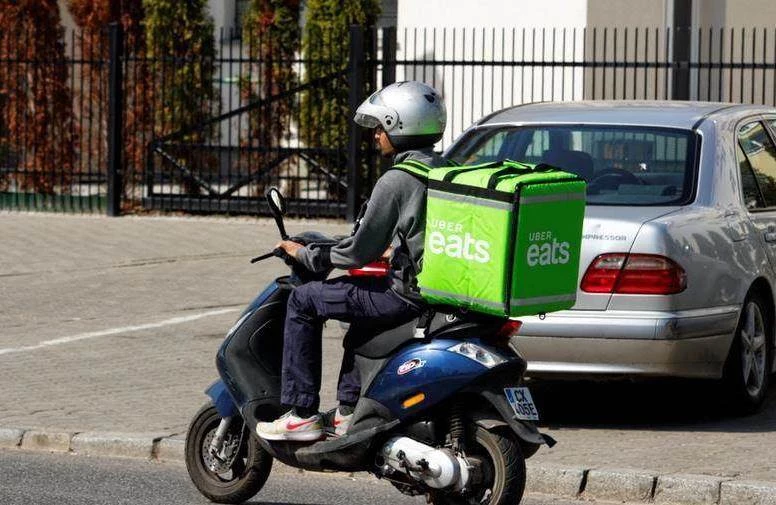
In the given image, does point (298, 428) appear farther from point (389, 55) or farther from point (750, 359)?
point (389, 55)

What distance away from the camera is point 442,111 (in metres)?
6.35

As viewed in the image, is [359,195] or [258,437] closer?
[258,437]

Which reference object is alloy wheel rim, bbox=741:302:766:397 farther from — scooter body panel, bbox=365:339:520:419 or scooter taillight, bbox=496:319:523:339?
scooter body panel, bbox=365:339:520:419

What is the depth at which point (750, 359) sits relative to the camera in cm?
863

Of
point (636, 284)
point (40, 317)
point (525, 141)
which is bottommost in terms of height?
point (40, 317)

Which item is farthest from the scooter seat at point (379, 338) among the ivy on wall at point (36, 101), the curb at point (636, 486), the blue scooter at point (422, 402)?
the ivy on wall at point (36, 101)

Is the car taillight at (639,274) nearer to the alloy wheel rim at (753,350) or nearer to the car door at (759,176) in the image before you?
the alloy wheel rim at (753,350)

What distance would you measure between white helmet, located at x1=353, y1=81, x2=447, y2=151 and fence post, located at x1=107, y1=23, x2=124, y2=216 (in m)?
12.8

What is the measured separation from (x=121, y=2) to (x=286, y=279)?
1713 centimetres

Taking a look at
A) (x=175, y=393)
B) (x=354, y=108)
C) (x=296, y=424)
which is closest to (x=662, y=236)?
(x=296, y=424)

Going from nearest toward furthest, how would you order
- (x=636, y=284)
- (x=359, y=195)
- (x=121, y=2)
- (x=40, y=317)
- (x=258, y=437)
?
(x=258, y=437), (x=636, y=284), (x=40, y=317), (x=359, y=195), (x=121, y=2)

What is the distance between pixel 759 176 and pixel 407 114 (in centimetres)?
343

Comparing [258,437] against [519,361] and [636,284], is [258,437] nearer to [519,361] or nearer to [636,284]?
[519,361]

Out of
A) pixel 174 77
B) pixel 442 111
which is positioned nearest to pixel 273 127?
pixel 174 77
